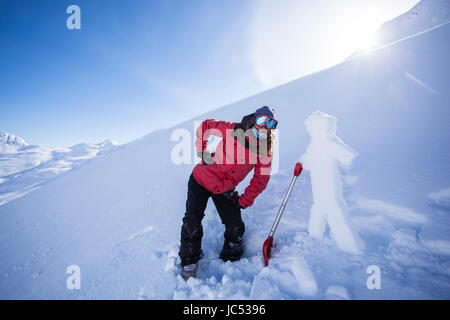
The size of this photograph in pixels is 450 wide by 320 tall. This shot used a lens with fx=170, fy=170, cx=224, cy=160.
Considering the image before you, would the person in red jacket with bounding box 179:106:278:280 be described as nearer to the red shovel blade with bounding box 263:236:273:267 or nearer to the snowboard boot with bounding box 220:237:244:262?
the snowboard boot with bounding box 220:237:244:262

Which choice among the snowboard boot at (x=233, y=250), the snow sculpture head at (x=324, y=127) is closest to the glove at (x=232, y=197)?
the snowboard boot at (x=233, y=250)

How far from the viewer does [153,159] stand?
602 cm

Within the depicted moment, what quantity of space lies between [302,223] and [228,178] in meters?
1.20

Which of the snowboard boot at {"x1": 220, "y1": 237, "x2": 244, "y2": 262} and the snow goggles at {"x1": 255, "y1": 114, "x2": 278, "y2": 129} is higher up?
the snow goggles at {"x1": 255, "y1": 114, "x2": 278, "y2": 129}

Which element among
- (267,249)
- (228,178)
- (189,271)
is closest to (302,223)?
(267,249)

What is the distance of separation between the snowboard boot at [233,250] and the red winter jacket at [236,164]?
0.50 metres

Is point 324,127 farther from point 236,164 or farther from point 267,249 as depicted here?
point 267,249

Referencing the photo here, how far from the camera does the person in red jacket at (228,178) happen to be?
2.11 meters

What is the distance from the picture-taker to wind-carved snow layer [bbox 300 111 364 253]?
1.98 metres

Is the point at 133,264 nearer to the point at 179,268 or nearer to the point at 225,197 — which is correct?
the point at 179,268

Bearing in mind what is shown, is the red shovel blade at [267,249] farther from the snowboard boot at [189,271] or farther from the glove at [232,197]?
the snowboard boot at [189,271]

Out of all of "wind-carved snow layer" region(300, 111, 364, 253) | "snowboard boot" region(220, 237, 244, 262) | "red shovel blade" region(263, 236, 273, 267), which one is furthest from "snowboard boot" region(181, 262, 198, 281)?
"wind-carved snow layer" region(300, 111, 364, 253)

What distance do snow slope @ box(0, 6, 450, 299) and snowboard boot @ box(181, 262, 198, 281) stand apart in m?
0.10

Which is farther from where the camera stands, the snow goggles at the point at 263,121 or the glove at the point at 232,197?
the glove at the point at 232,197
